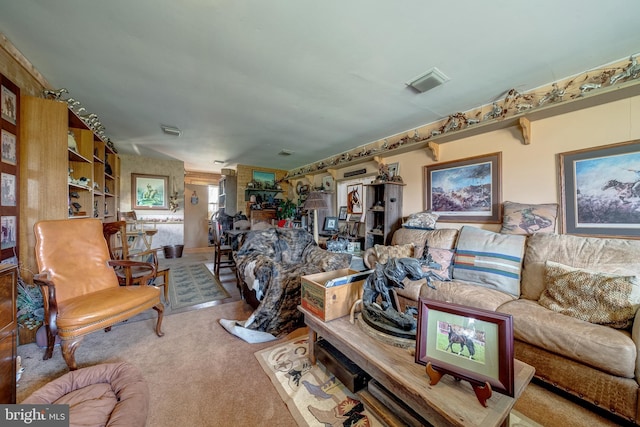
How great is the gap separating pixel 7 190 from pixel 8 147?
0.34m

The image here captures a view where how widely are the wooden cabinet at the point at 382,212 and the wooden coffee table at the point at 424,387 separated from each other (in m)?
2.07

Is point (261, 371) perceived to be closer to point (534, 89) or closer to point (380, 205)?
point (380, 205)

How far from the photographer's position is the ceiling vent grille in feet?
6.26

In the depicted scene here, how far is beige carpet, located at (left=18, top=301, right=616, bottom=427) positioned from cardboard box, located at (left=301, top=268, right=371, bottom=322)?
550 mm

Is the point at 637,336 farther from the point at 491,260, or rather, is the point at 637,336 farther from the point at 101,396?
the point at 101,396

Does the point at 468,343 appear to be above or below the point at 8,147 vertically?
below

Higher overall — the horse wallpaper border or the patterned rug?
the horse wallpaper border

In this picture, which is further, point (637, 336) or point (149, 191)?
point (149, 191)

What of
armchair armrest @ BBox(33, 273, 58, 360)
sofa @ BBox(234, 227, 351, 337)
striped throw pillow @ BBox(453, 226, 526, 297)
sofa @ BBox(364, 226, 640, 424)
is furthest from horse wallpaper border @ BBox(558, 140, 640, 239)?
armchair armrest @ BBox(33, 273, 58, 360)

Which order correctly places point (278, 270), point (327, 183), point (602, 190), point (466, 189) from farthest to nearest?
point (327, 183) → point (466, 189) → point (278, 270) → point (602, 190)

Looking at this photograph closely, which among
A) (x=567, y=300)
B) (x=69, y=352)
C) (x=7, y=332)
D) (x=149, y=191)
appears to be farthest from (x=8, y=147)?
(x=567, y=300)

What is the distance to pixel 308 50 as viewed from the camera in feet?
5.57

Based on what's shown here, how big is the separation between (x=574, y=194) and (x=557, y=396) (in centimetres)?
160

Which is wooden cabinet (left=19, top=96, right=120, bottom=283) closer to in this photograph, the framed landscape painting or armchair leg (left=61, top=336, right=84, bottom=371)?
armchair leg (left=61, top=336, right=84, bottom=371)
